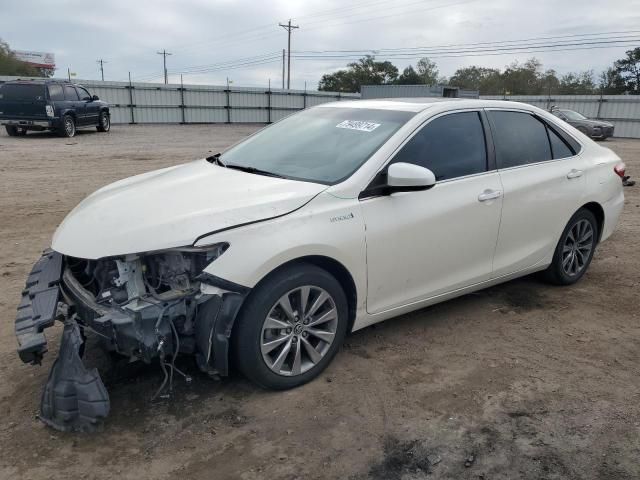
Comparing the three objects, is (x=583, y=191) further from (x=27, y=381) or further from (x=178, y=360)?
(x=27, y=381)

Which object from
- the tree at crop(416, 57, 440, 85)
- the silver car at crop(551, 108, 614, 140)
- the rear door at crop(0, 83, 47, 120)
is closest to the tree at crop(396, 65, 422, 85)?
the tree at crop(416, 57, 440, 85)

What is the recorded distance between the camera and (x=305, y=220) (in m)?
3.14

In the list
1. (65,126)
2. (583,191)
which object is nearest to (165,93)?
(65,126)

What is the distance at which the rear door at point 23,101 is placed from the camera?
1733 cm

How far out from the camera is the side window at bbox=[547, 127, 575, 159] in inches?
187

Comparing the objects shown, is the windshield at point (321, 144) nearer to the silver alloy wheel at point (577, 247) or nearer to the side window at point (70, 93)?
the silver alloy wheel at point (577, 247)

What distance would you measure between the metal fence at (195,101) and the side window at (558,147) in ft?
74.9

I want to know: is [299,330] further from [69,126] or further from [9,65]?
[9,65]

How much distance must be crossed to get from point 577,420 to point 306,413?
1.52m

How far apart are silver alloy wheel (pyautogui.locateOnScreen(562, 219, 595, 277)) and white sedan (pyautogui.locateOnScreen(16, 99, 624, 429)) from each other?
1.00 ft

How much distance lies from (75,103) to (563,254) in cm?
1817

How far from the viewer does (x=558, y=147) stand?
4785 mm

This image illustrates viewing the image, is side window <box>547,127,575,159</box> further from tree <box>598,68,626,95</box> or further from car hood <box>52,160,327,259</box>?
tree <box>598,68,626,95</box>

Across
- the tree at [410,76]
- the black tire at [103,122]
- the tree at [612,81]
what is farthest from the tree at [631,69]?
the black tire at [103,122]
